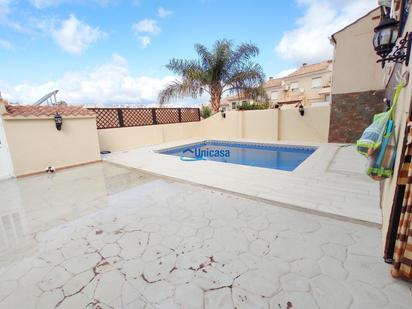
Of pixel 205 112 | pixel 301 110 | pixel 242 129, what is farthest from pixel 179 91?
pixel 301 110

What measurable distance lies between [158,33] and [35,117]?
9.54m

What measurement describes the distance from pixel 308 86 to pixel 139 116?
2224 centimetres

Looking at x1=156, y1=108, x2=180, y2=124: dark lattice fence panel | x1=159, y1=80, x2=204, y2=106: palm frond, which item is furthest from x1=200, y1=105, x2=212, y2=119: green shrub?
x1=156, y1=108, x2=180, y2=124: dark lattice fence panel

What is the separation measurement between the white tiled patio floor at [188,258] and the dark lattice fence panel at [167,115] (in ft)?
29.7

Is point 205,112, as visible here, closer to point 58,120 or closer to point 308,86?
point 58,120

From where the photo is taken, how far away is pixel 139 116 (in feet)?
38.0

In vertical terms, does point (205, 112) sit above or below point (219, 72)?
below

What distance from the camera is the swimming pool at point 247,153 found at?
814cm

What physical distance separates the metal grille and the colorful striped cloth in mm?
10983

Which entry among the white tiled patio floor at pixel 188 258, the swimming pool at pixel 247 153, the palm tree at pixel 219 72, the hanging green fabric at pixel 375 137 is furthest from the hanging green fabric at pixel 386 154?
the palm tree at pixel 219 72

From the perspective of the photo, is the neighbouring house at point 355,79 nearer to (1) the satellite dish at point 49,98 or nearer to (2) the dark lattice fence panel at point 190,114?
(2) the dark lattice fence panel at point 190,114

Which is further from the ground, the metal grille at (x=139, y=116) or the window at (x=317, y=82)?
the window at (x=317, y=82)

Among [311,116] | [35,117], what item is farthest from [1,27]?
[311,116]
